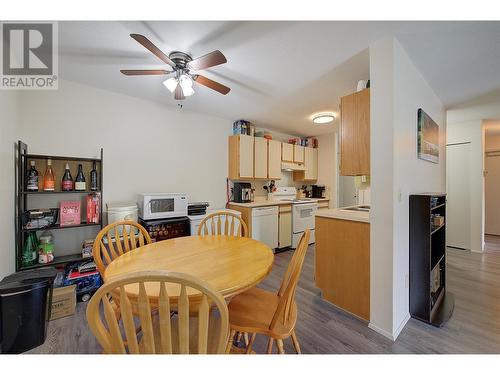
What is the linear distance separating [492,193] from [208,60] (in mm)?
6800

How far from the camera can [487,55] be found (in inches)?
69.1

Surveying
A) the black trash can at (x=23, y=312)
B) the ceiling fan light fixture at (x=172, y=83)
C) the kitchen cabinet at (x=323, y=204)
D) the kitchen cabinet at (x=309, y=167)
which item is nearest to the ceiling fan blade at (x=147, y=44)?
the ceiling fan light fixture at (x=172, y=83)

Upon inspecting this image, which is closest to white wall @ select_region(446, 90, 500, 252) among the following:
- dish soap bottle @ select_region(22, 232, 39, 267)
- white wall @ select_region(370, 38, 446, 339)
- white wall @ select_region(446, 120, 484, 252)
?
white wall @ select_region(446, 120, 484, 252)

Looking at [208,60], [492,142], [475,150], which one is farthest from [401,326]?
[492,142]

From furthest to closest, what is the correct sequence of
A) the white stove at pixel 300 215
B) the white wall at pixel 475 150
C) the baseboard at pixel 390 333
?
1. the white stove at pixel 300 215
2. the white wall at pixel 475 150
3. the baseboard at pixel 390 333

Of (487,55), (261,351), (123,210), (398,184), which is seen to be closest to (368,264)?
(398,184)

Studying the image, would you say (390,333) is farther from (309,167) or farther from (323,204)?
(309,167)

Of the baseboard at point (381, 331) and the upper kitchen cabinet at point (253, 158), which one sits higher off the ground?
the upper kitchen cabinet at point (253, 158)

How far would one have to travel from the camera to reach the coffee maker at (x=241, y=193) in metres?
3.54

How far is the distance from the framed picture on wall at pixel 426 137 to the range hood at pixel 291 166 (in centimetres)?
220

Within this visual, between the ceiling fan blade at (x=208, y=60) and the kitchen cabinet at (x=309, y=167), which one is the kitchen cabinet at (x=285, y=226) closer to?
the kitchen cabinet at (x=309, y=167)

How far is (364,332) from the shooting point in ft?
5.08

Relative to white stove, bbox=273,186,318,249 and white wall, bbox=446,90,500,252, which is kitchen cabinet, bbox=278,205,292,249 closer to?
white stove, bbox=273,186,318,249

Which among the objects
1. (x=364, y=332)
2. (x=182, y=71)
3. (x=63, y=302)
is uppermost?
(x=182, y=71)
